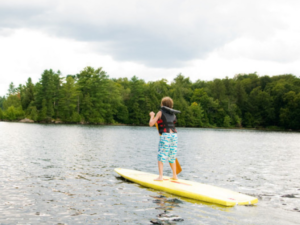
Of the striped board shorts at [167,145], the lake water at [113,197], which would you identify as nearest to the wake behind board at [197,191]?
the lake water at [113,197]

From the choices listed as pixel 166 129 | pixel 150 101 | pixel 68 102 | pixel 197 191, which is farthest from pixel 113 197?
pixel 150 101

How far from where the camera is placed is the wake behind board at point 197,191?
8.48m

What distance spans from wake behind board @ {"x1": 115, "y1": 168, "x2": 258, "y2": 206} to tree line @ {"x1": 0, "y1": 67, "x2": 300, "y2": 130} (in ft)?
257

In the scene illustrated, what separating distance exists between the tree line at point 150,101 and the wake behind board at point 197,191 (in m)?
78.4

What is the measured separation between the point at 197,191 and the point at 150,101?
87186mm

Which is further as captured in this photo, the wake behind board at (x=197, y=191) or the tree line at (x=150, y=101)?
the tree line at (x=150, y=101)

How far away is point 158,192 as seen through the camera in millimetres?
9859

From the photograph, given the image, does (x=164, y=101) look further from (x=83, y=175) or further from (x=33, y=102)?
(x=33, y=102)

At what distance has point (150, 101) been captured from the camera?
96250mm

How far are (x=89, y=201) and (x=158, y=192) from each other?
2.31 metres

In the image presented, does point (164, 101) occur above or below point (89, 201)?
above

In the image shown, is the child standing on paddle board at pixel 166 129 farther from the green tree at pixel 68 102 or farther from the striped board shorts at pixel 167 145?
the green tree at pixel 68 102

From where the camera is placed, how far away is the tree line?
87.9 m

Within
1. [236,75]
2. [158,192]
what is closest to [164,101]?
[158,192]
